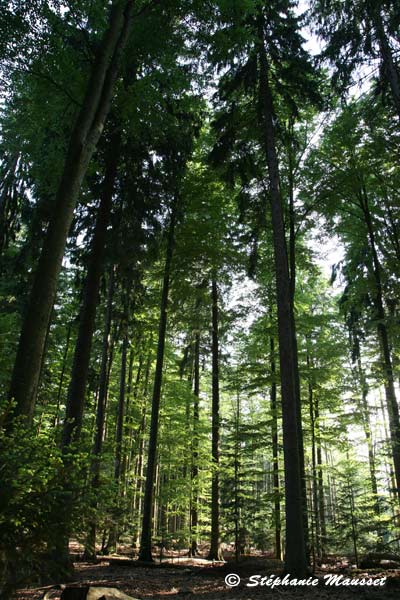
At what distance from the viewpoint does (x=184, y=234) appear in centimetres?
1352

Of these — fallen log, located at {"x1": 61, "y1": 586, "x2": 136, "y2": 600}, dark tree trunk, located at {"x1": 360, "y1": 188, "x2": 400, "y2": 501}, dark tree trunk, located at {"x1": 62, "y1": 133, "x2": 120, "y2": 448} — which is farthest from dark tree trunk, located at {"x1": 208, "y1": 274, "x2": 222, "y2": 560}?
fallen log, located at {"x1": 61, "y1": 586, "x2": 136, "y2": 600}

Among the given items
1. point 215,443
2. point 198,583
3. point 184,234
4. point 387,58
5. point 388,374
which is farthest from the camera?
point 215,443

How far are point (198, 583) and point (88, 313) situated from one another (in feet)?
19.6

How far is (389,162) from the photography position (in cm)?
1141

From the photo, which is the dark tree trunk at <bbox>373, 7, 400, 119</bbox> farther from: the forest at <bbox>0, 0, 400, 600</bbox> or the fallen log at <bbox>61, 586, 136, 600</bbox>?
the fallen log at <bbox>61, 586, 136, 600</bbox>

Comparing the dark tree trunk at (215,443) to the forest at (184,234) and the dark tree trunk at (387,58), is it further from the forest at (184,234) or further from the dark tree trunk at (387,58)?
the dark tree trunk at (387,58)

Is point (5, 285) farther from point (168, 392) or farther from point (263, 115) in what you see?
A: point (263, 115)

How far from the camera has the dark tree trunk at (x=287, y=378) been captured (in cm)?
708

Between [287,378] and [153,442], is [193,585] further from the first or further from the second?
[287,378]

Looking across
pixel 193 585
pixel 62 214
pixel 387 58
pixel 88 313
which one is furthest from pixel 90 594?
pixel 387 58

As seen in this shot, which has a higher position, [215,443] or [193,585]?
[215,443]

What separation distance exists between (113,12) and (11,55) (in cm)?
181

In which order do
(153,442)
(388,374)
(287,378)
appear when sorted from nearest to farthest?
(287,378) < (388,374) < (153,442)

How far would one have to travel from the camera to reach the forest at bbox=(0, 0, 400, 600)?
14.8ft
